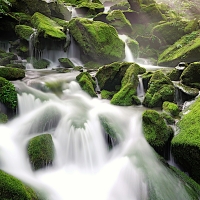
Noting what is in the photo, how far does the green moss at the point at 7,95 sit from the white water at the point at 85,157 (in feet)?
0.83

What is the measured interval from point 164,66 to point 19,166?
43.7 ft

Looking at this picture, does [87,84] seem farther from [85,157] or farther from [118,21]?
[118,21]

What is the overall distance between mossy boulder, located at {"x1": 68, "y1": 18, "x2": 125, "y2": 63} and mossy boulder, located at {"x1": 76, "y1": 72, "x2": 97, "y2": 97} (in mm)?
4965

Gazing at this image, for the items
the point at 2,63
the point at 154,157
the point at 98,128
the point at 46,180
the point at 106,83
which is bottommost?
the point at 46,180

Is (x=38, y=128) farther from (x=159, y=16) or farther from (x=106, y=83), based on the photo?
(x=159, y=16)

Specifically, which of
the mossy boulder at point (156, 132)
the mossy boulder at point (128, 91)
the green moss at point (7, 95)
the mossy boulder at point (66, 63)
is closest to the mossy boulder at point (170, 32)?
the mossy boulder at point (66, 63)

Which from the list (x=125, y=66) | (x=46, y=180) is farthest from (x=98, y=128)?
(x=125, y=66)

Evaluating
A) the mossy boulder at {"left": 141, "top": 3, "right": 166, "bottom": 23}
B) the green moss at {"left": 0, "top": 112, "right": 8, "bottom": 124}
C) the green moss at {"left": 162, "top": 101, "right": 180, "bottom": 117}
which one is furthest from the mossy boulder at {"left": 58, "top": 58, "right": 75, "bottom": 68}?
the mossy boulder at {"left": 141, "top": 3, "right": 166, "bottom": 23}

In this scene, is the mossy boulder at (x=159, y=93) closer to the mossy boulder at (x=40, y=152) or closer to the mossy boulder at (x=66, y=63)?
the mossy boulder at (x=40, y=152)

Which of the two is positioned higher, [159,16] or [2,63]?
[159,16]

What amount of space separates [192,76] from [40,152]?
667 cm

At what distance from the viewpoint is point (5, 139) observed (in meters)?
4.87

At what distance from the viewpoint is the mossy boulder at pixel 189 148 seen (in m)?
4.12

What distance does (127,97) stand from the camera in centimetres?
762
